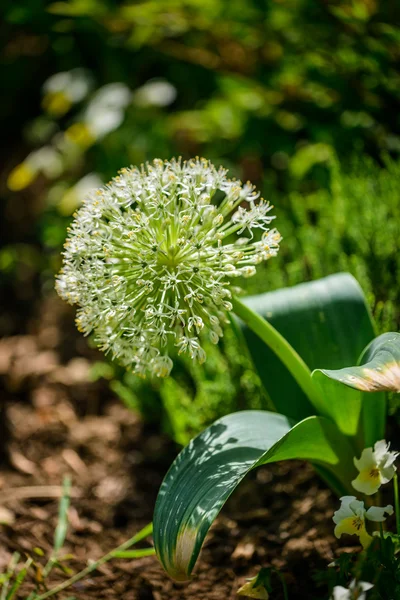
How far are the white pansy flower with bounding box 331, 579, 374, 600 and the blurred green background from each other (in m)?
0.75

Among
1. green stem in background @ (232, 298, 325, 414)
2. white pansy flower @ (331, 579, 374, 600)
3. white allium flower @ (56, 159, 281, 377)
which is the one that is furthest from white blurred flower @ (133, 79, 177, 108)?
white pansy flower @ (331, 579, 374, 600)

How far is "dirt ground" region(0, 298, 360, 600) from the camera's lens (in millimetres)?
1521

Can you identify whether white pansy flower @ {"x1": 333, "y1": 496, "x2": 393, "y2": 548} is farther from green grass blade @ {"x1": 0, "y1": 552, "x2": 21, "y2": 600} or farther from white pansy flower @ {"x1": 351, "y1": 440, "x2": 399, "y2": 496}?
green grass blade @ {"x1": 0, "y1": 552, "x2": 21, "y2": 600}

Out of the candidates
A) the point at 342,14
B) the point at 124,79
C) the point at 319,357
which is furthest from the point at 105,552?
the point at 124,79

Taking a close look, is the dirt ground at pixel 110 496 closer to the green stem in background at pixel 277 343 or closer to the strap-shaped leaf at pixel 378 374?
the green stem in background at pixel 277 343

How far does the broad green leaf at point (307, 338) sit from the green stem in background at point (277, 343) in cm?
12

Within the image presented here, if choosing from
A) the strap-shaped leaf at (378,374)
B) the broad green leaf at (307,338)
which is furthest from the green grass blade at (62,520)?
the strap-shaped leaf at (378,374)

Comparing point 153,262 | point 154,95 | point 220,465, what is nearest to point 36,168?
point 154,95

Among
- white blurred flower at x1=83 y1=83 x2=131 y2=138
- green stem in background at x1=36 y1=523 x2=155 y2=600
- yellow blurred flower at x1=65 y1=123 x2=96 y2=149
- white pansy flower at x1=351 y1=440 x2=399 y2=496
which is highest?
white blurred flower at x1=83 y1=83 x2=131 y2=138

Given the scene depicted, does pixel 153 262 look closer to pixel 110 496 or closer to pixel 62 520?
pixel 62 520

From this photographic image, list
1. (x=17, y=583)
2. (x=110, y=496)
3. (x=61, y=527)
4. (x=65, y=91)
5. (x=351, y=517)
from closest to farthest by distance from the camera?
(x=351, y=517) → (x=17, y=583) → (x=61, y=527) → (x=110, y=496) → (x=65, y=91)

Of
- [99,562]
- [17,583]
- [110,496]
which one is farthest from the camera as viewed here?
[110,496]

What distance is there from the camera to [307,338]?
1.47 meters

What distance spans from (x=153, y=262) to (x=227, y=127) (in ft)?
6.06
